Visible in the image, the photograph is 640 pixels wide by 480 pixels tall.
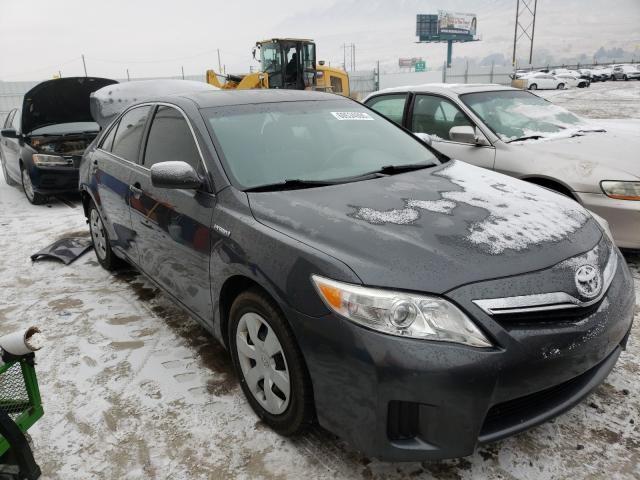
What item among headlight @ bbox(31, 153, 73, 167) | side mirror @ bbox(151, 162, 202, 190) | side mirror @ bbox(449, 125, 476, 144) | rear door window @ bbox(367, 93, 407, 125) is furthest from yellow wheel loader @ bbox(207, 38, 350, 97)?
side mirror @ bbox(151, 162, 202, 190)

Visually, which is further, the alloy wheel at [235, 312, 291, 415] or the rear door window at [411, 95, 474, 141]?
the rear door window at [411, 95, 474, 141]

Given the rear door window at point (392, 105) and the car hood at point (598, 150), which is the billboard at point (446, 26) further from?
the car hood at point (598, 150)

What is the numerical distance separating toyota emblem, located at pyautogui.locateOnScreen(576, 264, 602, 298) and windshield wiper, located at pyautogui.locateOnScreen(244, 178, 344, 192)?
1.24m

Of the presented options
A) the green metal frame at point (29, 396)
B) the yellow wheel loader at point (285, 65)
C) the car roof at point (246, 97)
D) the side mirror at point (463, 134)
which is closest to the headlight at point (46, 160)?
the car roof at point (246, 97)

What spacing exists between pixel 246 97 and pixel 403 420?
2.27 metres

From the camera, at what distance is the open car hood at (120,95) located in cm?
676

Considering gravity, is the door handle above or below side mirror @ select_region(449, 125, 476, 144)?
below

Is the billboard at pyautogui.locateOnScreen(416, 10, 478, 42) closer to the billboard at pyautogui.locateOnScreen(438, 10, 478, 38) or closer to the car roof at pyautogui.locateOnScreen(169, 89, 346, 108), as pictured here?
the billboard at pyautogui.locateOnScreen(438, 10, 478, 38)

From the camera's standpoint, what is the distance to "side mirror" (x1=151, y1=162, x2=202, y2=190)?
2580 mm

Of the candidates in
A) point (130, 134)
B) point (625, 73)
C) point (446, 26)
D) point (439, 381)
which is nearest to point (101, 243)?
point (130, 134)

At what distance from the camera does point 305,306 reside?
194 centimetres

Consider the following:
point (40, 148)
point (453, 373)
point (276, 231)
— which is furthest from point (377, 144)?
point (40, 148)

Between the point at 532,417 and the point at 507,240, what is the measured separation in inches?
26.7

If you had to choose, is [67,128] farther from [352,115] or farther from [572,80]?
[572,80]
